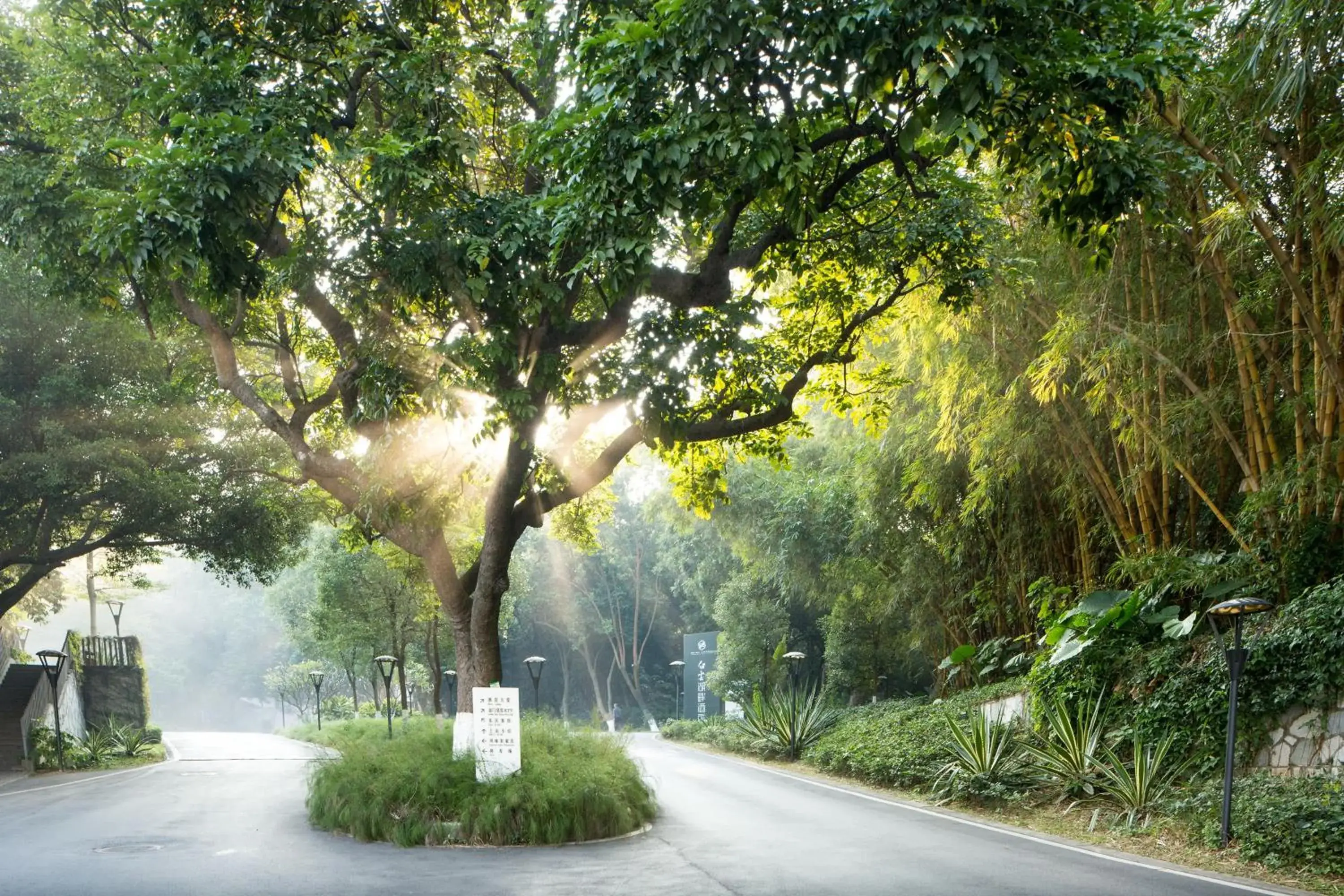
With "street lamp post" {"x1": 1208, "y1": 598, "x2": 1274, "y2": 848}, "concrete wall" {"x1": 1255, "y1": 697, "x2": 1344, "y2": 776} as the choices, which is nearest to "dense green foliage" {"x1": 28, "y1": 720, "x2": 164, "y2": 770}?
"street lamp post" {"x1": 1208, "y1": 598, "x2": 1274, "y2": 848}

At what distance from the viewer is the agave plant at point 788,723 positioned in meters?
20.8

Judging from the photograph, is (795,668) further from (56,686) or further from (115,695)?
(115,695)

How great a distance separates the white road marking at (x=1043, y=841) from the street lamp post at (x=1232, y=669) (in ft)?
2.72

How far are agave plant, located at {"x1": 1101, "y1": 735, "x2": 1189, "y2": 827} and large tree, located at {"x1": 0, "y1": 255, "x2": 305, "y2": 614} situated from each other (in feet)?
44.1

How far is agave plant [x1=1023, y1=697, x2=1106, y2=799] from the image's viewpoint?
11609 millimetres

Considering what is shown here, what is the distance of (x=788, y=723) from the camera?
2089 centimetres

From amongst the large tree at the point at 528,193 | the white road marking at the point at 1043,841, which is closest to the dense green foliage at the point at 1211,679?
the white road marking at the point at 1043,841

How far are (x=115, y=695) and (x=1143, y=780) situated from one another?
1146 inches

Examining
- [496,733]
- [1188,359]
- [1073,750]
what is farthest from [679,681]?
[1188,359]

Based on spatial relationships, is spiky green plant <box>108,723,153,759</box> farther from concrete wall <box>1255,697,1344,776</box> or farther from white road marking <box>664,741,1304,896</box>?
concrete wall <box>1255,697,1344,776</box>

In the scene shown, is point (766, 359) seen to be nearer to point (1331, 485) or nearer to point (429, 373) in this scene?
point (429, 373)

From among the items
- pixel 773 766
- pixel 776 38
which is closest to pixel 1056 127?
pixel 776 38

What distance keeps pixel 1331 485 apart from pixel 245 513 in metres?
18.0

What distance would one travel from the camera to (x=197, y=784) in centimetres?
1842
